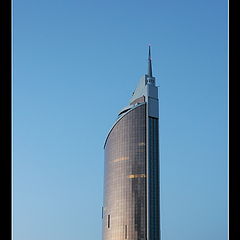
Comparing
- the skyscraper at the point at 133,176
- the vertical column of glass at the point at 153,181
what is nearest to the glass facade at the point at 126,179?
the skyscraper at the point at 133,176

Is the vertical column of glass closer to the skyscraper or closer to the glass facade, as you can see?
the skyscraper

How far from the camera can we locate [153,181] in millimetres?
92250

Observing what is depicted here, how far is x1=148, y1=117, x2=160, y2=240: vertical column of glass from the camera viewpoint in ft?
294

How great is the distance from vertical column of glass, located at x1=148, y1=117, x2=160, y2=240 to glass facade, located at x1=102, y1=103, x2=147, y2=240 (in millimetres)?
948

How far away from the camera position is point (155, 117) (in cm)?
9762

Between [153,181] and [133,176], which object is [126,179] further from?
[153,181]

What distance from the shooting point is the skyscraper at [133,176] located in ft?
293

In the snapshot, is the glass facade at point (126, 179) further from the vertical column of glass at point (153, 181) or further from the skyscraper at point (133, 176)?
the vertical column of glass at point (153, 181)

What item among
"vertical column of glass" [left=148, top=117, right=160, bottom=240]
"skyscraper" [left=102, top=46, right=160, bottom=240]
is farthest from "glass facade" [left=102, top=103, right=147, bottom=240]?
"vertical column of glass" [left=148, top=117, right=160, bottom=240]

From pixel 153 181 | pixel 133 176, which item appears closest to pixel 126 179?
pixel 133 176
